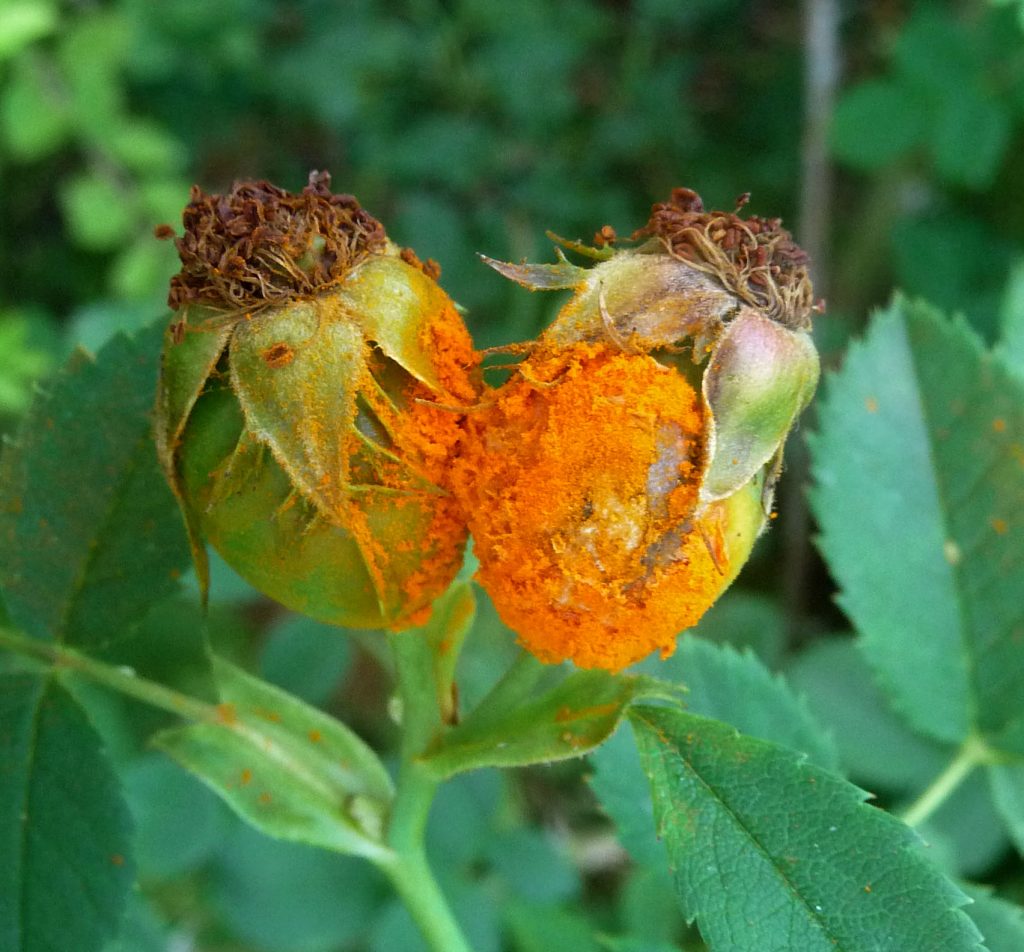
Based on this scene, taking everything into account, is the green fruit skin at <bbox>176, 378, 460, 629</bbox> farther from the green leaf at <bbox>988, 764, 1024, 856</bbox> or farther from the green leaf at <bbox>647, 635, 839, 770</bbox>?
the green leaf at <bbox>988, 764, 1024, 856</bbox>

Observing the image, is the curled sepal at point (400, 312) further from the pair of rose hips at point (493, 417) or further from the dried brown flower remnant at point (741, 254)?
the dried brown flower remnant at point (741, 254)

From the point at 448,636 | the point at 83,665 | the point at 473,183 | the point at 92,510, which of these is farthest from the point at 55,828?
the point at 473,183

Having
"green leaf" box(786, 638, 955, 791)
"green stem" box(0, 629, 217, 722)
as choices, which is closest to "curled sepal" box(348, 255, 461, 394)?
"green stem" box(0, 629, 217, 722)

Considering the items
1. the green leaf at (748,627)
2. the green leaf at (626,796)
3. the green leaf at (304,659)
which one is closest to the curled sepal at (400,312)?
the green leaf at (626,796)

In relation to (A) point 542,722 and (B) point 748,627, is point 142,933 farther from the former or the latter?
(B) point 748,627

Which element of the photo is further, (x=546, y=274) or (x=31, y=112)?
(x=31, y=112)

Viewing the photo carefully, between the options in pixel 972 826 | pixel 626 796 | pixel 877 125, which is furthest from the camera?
pixel 877 125
